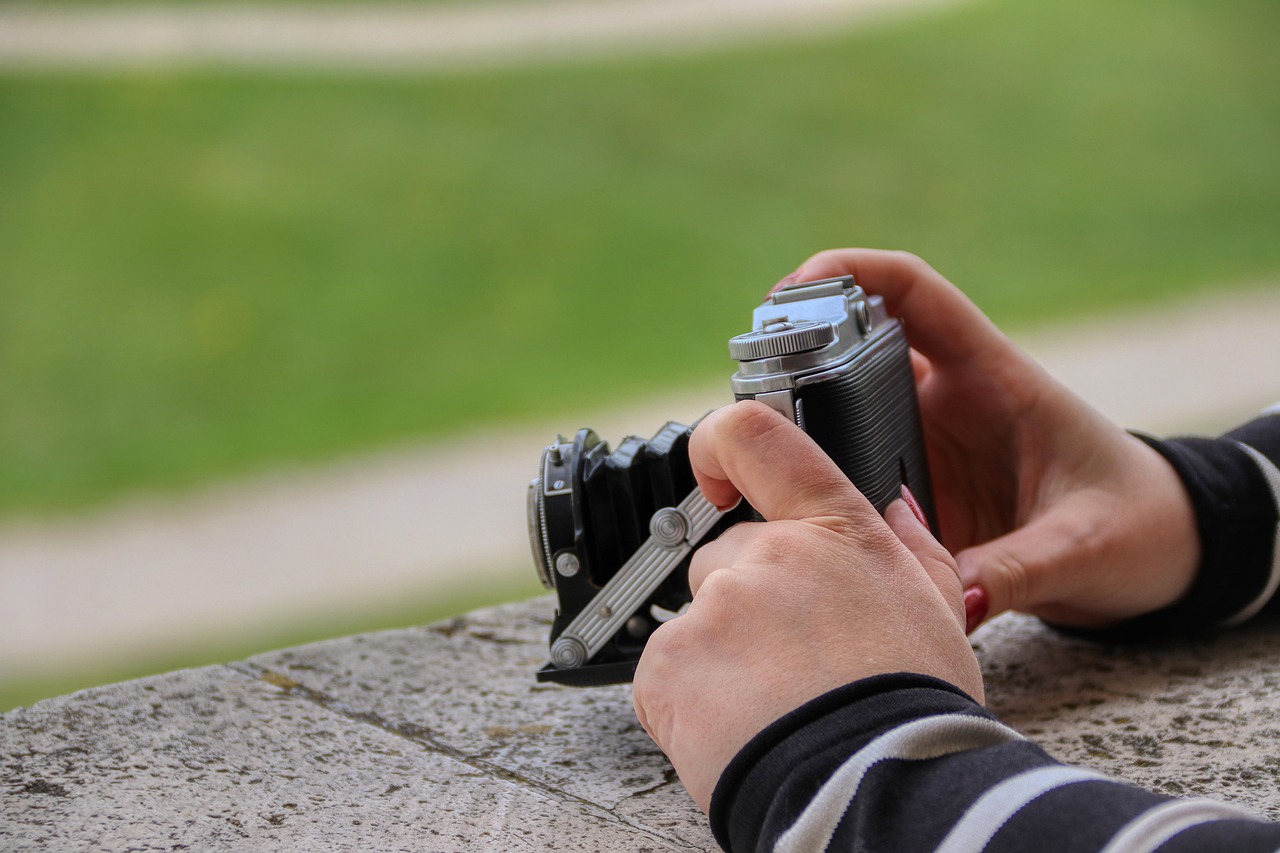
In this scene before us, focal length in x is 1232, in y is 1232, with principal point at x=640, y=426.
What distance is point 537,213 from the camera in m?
5.48

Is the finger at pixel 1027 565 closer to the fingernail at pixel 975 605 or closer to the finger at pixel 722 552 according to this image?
the fingernail at pixel 975 605

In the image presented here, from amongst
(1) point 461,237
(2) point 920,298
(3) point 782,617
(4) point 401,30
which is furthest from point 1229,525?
(4) point 401,30

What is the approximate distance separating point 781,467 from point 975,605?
294mm

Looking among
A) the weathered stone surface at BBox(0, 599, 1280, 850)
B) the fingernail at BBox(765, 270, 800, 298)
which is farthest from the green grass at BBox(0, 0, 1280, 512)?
the fingernail at BBox(765, 270, 800, 298)

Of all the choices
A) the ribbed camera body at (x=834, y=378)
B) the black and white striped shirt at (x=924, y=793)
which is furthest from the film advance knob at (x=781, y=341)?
the black and white striped shirt at (x=924, y=793)

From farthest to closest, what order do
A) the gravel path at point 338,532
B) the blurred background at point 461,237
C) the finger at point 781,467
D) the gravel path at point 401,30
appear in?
the gravel path at point 401,30, the blurred background at point 461,237, the gravel path at point 338,532, the finger at point 781,467

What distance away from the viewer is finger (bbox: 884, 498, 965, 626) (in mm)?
709

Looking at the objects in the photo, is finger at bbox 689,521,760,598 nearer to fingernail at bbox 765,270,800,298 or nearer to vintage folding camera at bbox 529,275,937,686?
vintage folding camera at bbox 529,275,937,686

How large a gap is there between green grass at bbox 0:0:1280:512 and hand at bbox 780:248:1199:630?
3523 mm

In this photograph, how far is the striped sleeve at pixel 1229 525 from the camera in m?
0.98

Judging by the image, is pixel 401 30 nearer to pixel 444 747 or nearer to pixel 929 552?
pixel 444 747

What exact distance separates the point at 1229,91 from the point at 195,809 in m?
6.99

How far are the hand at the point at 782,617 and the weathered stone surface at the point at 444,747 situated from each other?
16 centimetres

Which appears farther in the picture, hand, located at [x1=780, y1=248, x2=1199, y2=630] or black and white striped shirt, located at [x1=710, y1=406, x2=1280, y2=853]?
hand, located at [x1=780, y1=248, x2=1199, y2=630]
